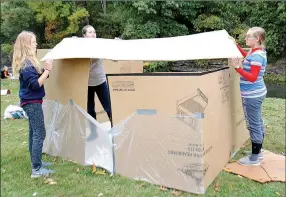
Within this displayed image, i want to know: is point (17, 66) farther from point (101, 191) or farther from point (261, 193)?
point (261, 193)

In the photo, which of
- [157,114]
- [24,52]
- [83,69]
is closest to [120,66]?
[83,69]

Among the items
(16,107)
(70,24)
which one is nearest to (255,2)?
(70,24)

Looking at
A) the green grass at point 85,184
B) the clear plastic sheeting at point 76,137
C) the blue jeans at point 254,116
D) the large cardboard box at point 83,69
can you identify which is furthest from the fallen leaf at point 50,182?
the blue jeans at point 254,116

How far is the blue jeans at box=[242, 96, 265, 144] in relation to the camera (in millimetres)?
3340

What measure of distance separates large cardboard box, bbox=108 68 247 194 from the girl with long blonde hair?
70 cm

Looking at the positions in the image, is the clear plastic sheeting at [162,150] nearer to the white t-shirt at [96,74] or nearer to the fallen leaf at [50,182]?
the fallen leaf at [50,182]

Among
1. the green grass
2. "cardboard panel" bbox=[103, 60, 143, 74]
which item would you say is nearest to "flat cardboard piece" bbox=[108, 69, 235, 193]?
the green grass

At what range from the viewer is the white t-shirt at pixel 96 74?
398cm

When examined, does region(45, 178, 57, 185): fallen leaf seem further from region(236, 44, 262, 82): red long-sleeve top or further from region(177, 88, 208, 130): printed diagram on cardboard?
region(236, 44, 262, 82): red long-sleeve top

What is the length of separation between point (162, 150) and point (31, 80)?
1.36 meters

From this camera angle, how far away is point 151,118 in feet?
9.98

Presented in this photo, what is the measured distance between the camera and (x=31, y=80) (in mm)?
3143

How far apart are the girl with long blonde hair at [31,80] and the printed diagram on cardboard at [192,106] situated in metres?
1.30

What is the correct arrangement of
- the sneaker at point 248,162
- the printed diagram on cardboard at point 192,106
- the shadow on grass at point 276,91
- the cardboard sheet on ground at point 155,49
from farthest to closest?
1. the shadow on grass at point 276,91
2. the sneaker at point 248,162
3. the cardboard sheet on ground at point 155,49
4. the printed diagram on cardboard at point 192,106
